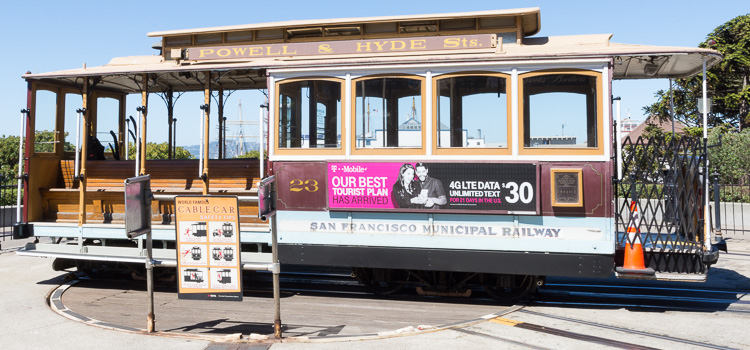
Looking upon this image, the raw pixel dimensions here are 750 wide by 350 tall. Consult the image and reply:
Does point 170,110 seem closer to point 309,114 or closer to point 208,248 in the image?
point 309,114

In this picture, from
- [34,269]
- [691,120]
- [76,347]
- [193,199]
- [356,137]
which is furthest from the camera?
[691,120]

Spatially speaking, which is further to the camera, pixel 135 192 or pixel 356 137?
pixel 356 137

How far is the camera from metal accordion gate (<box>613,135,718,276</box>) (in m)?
7.41

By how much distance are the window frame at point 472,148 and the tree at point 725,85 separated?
1720cm

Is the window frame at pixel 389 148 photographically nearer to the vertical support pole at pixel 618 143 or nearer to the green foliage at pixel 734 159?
the vertical support pole at pixel 618 143

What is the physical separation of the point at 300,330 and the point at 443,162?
294cm

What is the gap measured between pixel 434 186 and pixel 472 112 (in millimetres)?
1168

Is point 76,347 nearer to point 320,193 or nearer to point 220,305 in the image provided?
point 220,305

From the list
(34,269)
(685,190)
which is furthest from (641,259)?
(34,269)

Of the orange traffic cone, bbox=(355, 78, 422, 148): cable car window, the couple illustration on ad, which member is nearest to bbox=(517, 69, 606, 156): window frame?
the orange traffic cone

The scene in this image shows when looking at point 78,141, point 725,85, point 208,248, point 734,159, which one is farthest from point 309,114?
point 725,85

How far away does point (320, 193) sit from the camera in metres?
8.17

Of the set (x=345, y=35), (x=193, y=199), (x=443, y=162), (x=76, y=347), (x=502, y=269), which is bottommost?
(x=76, y=347)

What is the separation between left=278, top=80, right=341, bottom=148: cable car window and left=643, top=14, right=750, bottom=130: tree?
1819cm
